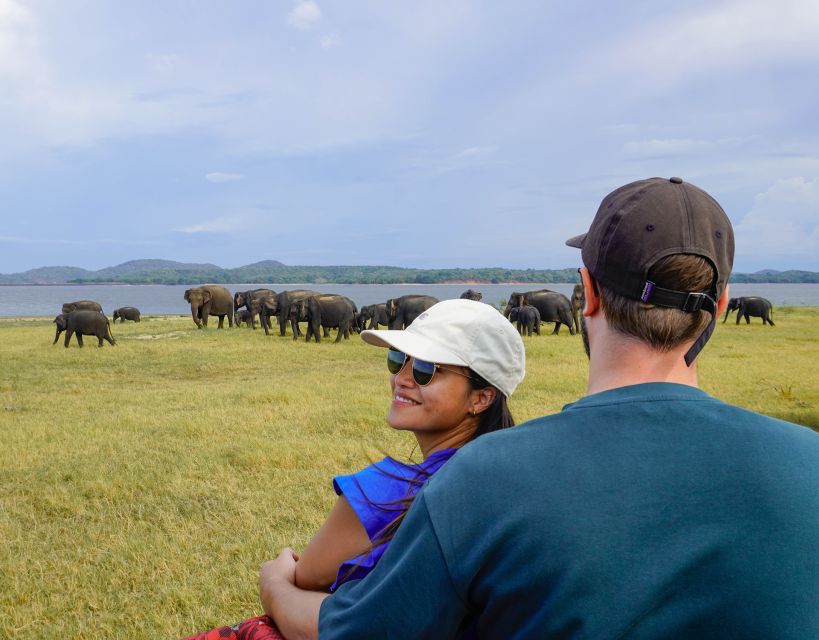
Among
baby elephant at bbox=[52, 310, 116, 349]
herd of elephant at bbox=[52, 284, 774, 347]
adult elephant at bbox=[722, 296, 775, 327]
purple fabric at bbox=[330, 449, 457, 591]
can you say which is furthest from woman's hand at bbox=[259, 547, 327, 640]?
adult elephant at bbox=[722, 296, 775, 327]

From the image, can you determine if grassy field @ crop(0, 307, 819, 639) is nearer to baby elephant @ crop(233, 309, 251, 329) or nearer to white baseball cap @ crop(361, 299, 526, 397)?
white baseball cap @ crop(361, 299, 526, 397)

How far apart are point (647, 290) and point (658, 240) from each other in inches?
4.7

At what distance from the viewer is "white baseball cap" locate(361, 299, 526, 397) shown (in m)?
2.67

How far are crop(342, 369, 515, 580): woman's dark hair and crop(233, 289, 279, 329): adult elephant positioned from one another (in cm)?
2773

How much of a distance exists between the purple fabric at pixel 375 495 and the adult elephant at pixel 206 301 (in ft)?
104

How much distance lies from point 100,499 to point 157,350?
1588 centimetres

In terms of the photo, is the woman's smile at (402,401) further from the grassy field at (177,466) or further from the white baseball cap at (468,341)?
the grassy field at (177,466)

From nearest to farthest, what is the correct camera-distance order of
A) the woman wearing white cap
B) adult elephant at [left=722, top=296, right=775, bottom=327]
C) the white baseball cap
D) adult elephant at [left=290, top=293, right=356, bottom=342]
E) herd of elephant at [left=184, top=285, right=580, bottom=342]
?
the woman wearing white cap
the white baseball cap
adult elephant at [left=290, top=293, right=356, bottom=342]
herd of elephant at [left=184, top=285, right=580, bottom=342]
adult elephant at [left=722, top=296, right=775, bottom=327]

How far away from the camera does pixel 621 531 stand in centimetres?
138

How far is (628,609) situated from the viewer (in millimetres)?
1388

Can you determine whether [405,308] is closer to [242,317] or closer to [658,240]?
[242,317]

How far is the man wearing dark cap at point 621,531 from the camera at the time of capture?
138 cm

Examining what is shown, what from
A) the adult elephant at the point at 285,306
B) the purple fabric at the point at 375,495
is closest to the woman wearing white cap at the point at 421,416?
the purple fabric at the point at 375,495

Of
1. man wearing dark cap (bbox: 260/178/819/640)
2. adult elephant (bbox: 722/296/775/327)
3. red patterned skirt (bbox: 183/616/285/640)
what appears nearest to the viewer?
man wearing dark cap (bbox: 260/178/819/640)
